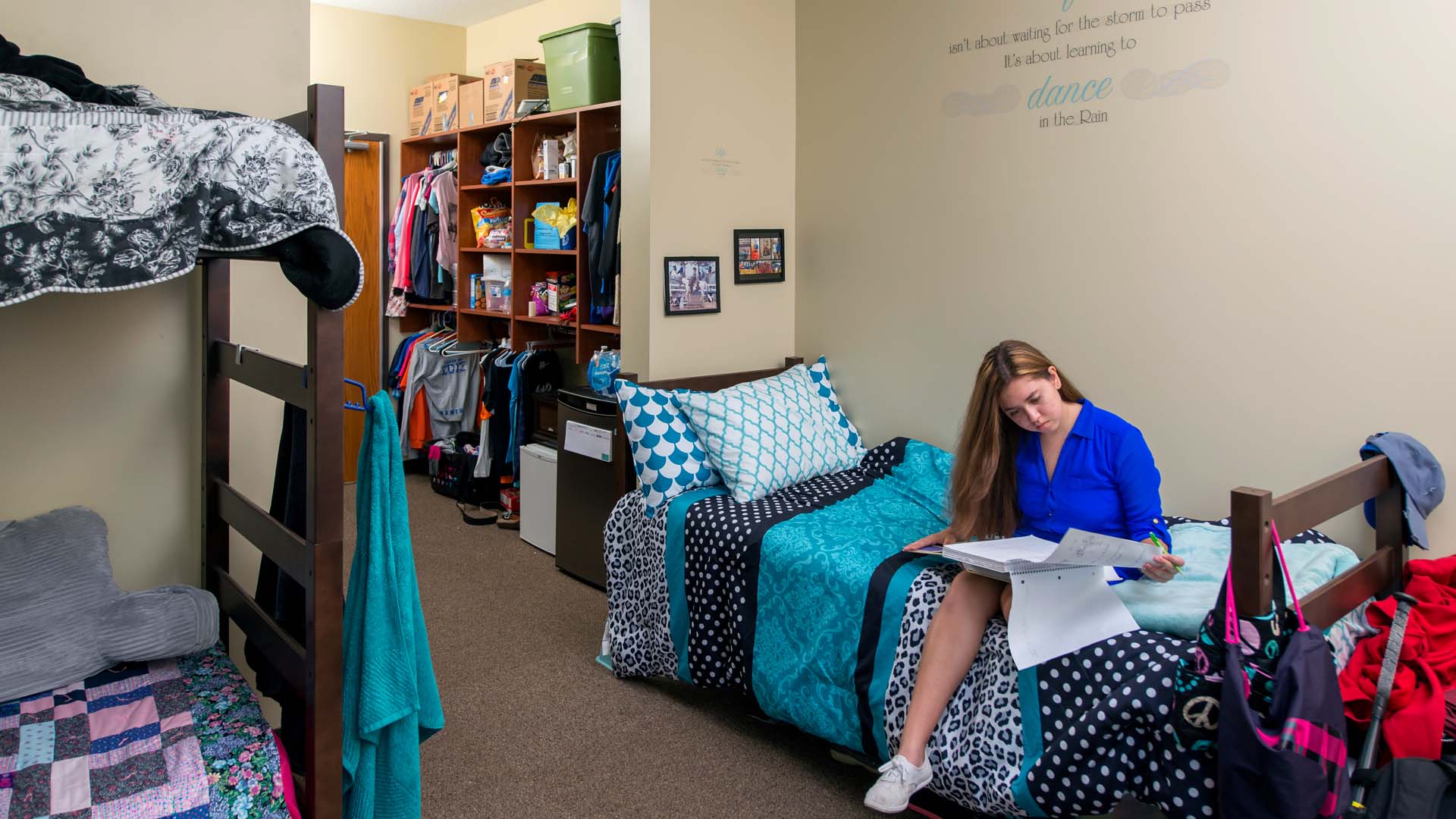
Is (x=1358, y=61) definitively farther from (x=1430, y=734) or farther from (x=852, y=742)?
(x=852, y=742)

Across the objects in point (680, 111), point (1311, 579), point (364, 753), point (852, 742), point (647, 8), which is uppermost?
point (647, 8)

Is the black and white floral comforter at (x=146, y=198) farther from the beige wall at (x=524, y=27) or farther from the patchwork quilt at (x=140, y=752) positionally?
the beige wall at (x=524, y=27)

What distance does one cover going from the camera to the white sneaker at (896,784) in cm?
209

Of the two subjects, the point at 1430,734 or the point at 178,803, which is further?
the point at 1430,734

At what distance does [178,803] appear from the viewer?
1.59 metres

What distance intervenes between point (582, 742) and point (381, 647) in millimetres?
1020

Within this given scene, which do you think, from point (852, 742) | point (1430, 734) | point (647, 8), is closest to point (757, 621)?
point (852, 742)

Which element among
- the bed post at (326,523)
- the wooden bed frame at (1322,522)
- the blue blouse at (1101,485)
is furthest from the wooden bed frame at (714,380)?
the wooden bed frame at (1322,522)

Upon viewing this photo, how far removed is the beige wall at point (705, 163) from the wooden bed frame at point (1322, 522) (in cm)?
193

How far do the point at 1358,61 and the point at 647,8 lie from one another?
6.63 ft

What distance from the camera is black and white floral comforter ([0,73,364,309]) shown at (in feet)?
4.71

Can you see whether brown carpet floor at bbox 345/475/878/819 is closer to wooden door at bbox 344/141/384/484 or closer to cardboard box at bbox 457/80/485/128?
wooden door at bbox 344/141/384/484

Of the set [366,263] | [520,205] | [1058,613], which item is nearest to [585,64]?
[520,205]

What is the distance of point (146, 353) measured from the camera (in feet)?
7.37
